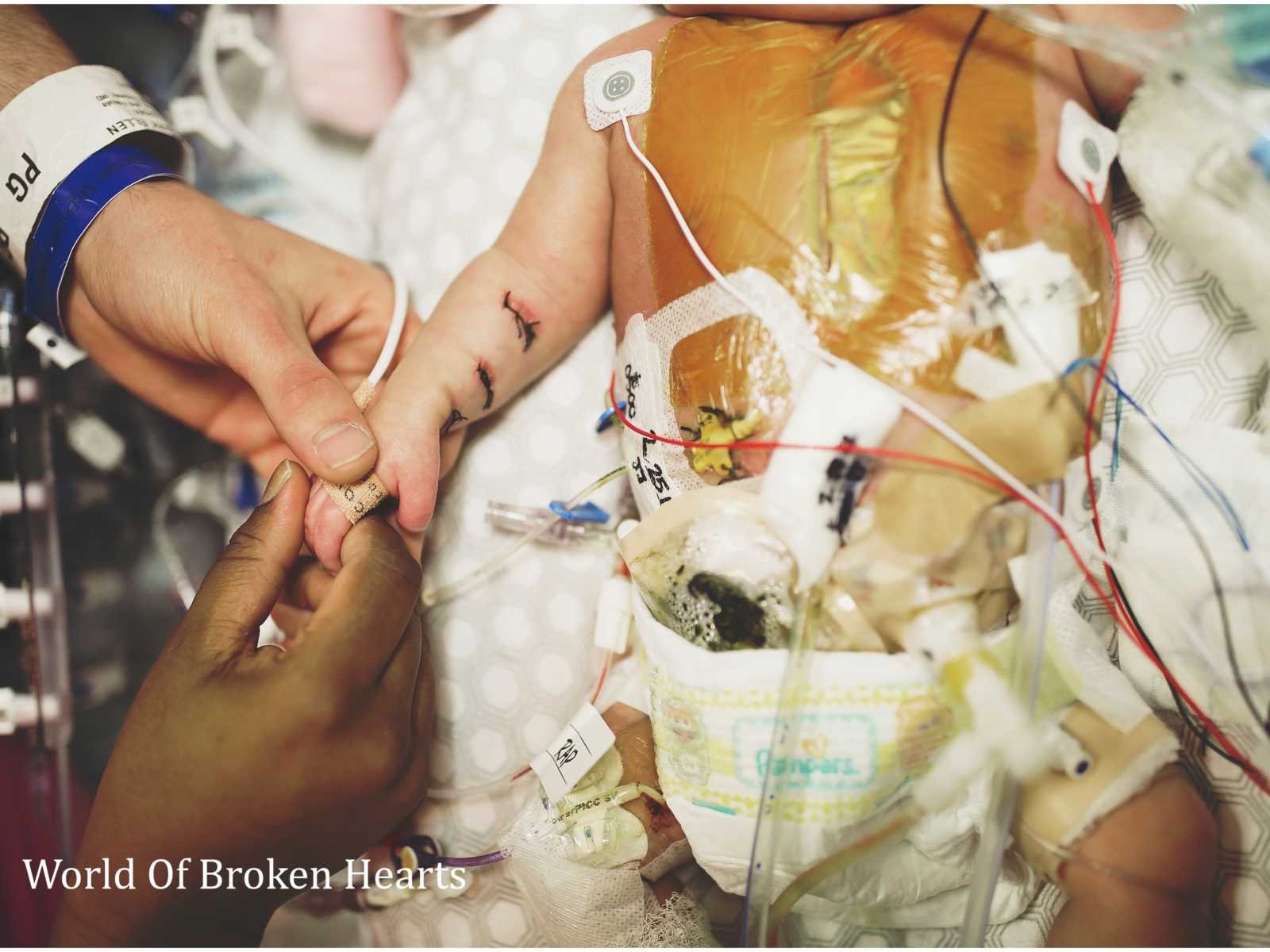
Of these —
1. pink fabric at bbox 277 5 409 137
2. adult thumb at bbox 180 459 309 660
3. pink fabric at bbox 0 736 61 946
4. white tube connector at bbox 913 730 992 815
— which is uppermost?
pink fabric at bbox 277 5 409 137

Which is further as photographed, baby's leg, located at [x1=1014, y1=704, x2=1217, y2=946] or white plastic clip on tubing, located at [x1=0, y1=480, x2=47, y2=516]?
white plastic clip on tubing, located at [x1=0, y1=480, x2=47, y2=516]

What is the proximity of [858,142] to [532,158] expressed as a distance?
613mm

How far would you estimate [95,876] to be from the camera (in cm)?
81

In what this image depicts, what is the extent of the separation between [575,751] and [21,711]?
85 centimetres

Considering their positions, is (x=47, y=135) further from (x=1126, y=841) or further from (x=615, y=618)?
(x=1126, y=841)

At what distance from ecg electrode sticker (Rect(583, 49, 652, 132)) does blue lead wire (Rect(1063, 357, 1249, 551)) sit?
58 cm

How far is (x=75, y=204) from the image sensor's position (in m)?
1.06

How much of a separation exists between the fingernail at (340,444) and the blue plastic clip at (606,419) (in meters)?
0.32

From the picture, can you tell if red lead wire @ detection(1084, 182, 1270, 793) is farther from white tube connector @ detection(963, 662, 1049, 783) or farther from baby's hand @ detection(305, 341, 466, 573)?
baby's hand @ detection(305, 341, 466, 573)

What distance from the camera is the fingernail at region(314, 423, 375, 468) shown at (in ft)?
2.92

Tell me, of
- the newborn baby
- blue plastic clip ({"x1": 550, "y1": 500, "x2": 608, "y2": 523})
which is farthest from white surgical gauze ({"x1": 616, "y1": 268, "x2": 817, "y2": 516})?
blue plastic clip ({"x1": 550, "y1": 500, "x2": 608, "y2": 523})

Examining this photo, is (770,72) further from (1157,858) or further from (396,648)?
(1157,858)

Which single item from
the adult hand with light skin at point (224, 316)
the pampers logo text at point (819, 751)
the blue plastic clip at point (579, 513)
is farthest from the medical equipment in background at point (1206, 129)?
the adult hand with light skin at point (224, 316)

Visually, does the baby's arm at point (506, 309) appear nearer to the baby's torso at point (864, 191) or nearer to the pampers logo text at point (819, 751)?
the baby's torso at point (864, 191)
